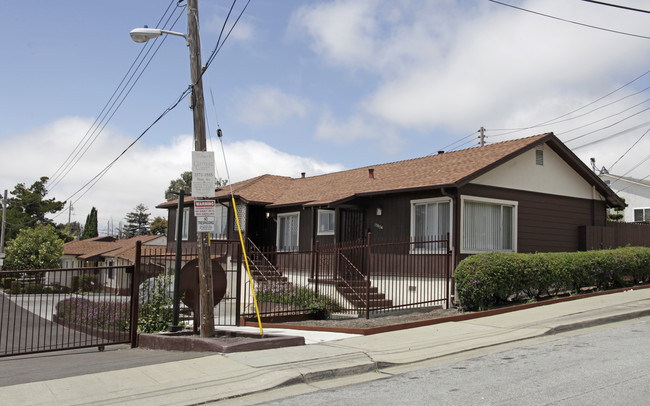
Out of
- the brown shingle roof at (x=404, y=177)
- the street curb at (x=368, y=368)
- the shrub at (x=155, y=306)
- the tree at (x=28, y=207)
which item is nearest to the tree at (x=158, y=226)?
the tree at (x=28, y=207)

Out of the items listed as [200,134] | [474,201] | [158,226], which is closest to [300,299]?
[474,201]

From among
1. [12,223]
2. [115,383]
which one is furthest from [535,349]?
[12,223]

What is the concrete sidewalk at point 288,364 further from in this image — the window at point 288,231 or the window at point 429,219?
the window at point 288,231

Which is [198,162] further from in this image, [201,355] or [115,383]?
[115,383]

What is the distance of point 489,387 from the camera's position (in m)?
6.72

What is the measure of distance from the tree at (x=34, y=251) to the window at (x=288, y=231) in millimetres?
25020

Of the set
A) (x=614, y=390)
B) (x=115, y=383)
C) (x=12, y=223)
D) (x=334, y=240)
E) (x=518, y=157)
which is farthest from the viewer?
(x=12, y=223)

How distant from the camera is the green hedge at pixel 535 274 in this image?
42.3 feet

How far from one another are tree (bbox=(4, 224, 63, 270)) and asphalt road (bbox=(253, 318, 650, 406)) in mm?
38376

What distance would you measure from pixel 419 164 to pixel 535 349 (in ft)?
36.2

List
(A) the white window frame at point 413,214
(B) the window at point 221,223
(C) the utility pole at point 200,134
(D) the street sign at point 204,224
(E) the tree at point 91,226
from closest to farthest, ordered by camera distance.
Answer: (D) the street sign at point 204,224, (C) the utility pole at point 200,134, (A) the white window frame at point 413,214, (B) the window at point 221,223, (E) the tree at point 91,226

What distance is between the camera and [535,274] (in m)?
13.5

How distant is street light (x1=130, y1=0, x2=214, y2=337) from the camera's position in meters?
9.80

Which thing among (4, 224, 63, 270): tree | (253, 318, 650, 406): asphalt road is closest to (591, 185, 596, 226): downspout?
(253, 318, 650, 406): asphalt road
